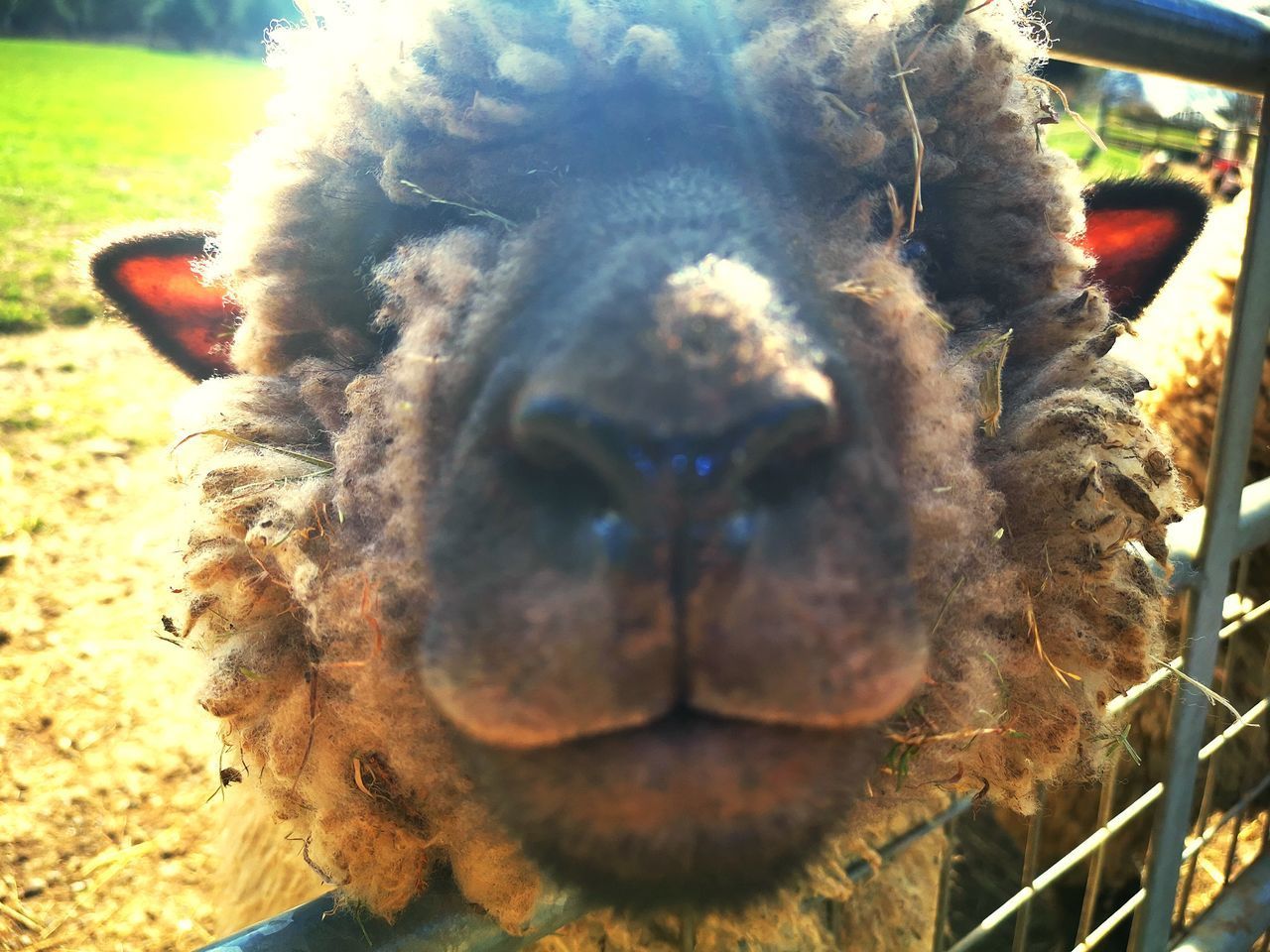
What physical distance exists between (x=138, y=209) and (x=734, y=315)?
11.7 m

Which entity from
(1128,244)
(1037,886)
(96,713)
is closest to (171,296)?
(1128,244)

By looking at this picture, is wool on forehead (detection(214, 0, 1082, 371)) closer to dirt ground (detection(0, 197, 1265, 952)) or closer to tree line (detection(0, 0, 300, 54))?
dirt ground (detection(0, 197, 1265, 952))

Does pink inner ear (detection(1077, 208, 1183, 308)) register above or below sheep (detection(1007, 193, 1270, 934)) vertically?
above

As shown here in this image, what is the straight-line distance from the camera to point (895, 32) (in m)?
0.97

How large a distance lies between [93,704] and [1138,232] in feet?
12.8

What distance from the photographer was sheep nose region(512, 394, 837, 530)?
2.07 feet

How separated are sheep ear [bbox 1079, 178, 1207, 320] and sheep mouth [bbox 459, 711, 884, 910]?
985 mm

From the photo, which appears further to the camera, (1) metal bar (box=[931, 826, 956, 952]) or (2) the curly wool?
(2) the curly wool

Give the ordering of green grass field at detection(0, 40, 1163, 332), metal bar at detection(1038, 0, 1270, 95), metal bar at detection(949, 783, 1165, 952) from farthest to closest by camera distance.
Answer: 1. green grass field at detection(0, 40, 1163, 332)
2. metal bar at detection(949, 783, 1165, 952)
3. metal bar at detection(1038, 0, 1270, 95)

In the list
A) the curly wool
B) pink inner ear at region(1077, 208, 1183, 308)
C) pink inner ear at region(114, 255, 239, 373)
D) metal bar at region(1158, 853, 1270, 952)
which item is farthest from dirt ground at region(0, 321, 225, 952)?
the curly wool

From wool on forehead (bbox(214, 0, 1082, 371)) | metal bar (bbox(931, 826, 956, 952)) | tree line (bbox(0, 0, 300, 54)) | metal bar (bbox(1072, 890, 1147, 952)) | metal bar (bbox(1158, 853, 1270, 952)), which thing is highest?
tree line (bbox(0, 0, 300, 54))

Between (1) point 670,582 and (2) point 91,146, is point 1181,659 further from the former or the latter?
(2) point 91,146

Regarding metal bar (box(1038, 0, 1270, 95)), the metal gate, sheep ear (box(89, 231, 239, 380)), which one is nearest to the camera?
the metal gate

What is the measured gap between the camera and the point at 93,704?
353 centimetres
